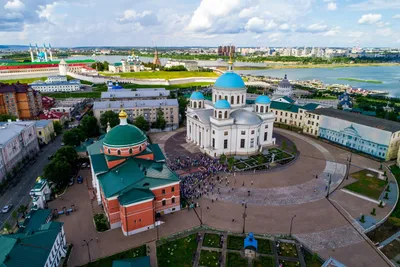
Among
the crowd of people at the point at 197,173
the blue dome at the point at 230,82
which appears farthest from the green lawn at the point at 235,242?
the blue dome at the point at 230,82

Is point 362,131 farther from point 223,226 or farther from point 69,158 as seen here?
point 69,158

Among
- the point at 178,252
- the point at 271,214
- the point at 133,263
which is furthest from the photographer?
the point at 271,214

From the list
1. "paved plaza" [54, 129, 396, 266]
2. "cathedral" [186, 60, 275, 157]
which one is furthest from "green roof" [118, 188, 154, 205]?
"cathedral" [186, 60, 275, 157]

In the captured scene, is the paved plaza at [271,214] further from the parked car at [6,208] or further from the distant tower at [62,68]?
the distant tower at [62,68]

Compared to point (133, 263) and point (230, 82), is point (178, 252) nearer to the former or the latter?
point (133, 263)

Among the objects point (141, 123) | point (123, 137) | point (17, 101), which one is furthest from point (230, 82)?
point (17, 101)
